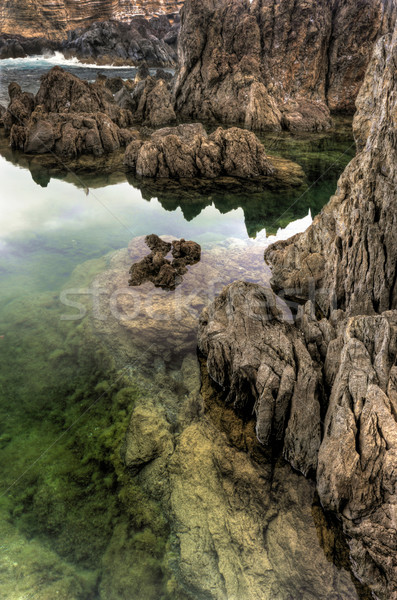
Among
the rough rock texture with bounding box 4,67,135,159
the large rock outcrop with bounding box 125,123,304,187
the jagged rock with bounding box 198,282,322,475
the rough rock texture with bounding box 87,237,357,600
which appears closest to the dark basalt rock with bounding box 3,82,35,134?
the rough rock texture with bounding box 4,67,135,159

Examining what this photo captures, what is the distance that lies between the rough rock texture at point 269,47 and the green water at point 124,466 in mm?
26894

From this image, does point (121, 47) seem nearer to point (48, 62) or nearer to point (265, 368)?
point (48, 62)

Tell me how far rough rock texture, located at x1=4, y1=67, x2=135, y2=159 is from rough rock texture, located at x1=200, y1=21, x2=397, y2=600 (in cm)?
1842

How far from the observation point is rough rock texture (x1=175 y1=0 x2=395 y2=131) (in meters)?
33.2

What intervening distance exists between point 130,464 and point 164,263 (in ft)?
23.4

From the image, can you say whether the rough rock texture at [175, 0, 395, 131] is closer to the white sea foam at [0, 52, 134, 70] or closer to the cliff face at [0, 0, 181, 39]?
the white sea foam at [0, 52, 134, 70]

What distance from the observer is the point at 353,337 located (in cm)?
603

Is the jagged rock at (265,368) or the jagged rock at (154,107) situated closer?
the jagged rock at (265,368)

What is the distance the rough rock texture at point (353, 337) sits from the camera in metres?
4.75

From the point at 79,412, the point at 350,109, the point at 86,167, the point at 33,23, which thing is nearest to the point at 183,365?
the point at 79,412

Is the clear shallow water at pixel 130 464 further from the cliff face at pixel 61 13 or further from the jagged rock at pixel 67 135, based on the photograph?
the cliff face at pixel 61 13

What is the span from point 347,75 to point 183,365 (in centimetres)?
3833

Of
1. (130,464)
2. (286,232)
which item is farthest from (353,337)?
(286,232)

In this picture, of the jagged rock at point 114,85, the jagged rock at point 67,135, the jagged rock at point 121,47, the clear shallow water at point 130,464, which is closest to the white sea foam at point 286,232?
the clear shallow water at point 130,464
